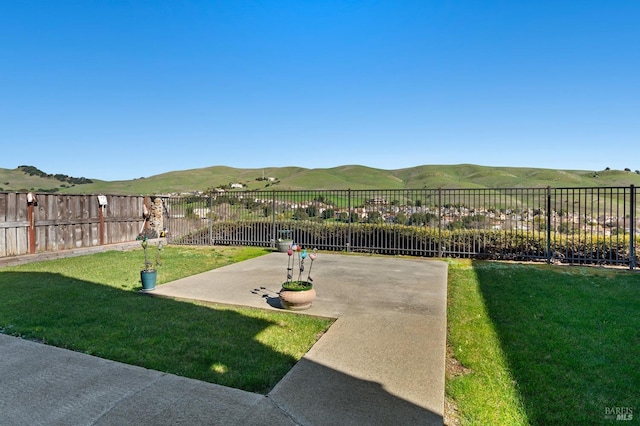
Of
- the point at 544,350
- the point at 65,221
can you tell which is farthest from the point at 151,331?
the point at 65,221

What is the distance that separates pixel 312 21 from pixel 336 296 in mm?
9072

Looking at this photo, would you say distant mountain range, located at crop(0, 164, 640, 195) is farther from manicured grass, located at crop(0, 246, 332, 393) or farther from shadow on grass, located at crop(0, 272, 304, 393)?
shadow on grass, located at crop(0, 272, 304, 393)

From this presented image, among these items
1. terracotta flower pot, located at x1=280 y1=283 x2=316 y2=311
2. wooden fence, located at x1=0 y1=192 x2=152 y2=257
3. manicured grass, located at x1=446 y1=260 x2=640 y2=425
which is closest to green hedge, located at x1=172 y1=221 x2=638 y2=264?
manicured grass, located at x1=446 y1=260 x2=640 y2=425

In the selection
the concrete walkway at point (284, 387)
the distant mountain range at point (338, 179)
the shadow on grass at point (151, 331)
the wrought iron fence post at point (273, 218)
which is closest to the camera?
the concrete walkway at point (284, 387)

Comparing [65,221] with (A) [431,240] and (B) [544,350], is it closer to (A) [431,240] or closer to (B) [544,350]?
(A) [431,240]

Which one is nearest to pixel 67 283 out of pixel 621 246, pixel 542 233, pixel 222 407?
pixel 222 407

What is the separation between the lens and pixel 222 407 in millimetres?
2375

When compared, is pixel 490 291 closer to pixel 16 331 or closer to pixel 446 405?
pixel 446 405

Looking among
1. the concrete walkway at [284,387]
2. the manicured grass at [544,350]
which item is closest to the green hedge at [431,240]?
the manicured grass at [544,350]

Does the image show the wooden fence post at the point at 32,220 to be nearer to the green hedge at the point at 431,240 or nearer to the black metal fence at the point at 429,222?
the black metal fence at the point at 429,222

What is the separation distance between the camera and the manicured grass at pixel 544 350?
2.55 meters

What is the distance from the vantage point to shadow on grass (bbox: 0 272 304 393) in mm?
3025

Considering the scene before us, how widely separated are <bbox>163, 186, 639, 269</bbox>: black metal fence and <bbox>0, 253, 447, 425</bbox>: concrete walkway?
6102 mm

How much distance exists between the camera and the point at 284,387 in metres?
2.66
